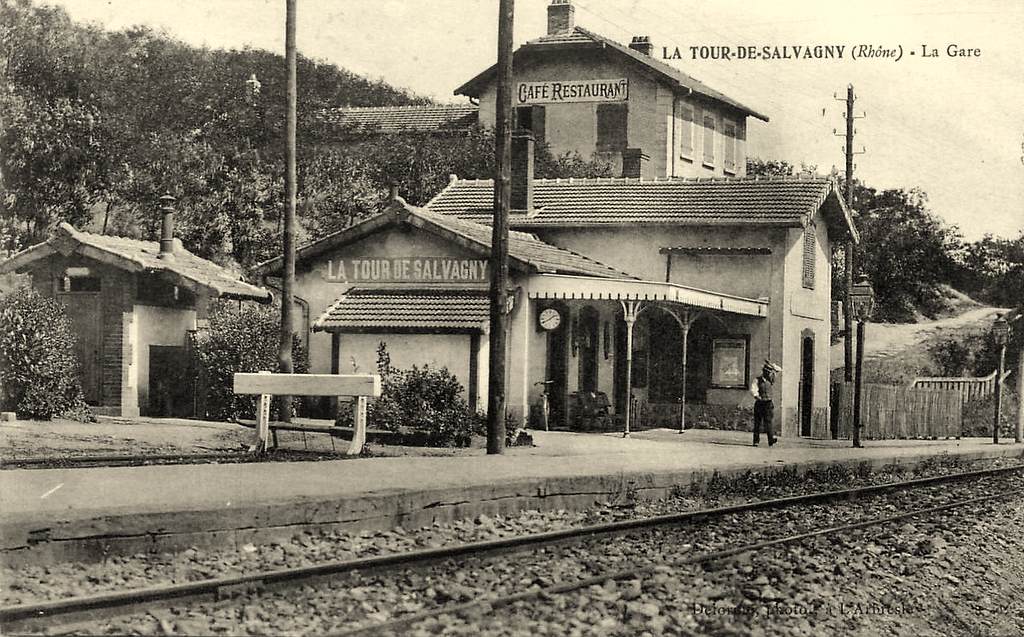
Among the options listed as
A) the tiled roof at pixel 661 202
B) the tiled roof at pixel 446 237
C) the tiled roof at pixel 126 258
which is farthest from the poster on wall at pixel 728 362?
the tiled roof at pixel 126 258

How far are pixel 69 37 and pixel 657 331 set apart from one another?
1607cm

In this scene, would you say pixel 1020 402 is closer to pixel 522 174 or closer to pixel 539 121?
pixel 522 174

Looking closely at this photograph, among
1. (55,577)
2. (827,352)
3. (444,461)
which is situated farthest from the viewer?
(827,352)

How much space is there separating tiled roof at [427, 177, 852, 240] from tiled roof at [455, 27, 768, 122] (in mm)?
10660

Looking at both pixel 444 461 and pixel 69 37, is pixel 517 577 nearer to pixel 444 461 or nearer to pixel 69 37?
pixel 444 461

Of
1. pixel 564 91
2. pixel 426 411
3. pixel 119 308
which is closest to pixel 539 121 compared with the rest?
pixel 564 91

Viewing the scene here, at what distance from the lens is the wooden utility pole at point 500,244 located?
49.8 ft

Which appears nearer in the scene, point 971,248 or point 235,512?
point 235,512

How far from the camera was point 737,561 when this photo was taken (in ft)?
29.3

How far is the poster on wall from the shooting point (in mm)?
25659

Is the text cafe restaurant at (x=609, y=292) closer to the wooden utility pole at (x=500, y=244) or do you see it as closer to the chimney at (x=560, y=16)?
the wooden utility pole at (x=500, y=244)

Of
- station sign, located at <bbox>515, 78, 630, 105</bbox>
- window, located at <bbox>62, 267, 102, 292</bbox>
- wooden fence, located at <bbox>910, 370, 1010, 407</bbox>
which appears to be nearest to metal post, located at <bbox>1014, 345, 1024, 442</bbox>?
wooden fence, located at <bbox>910, 370, 1010, 407</bbox>

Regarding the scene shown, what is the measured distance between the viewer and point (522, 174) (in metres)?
26.3

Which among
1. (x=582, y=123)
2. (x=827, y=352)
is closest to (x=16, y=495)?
(x=827, y=352)
